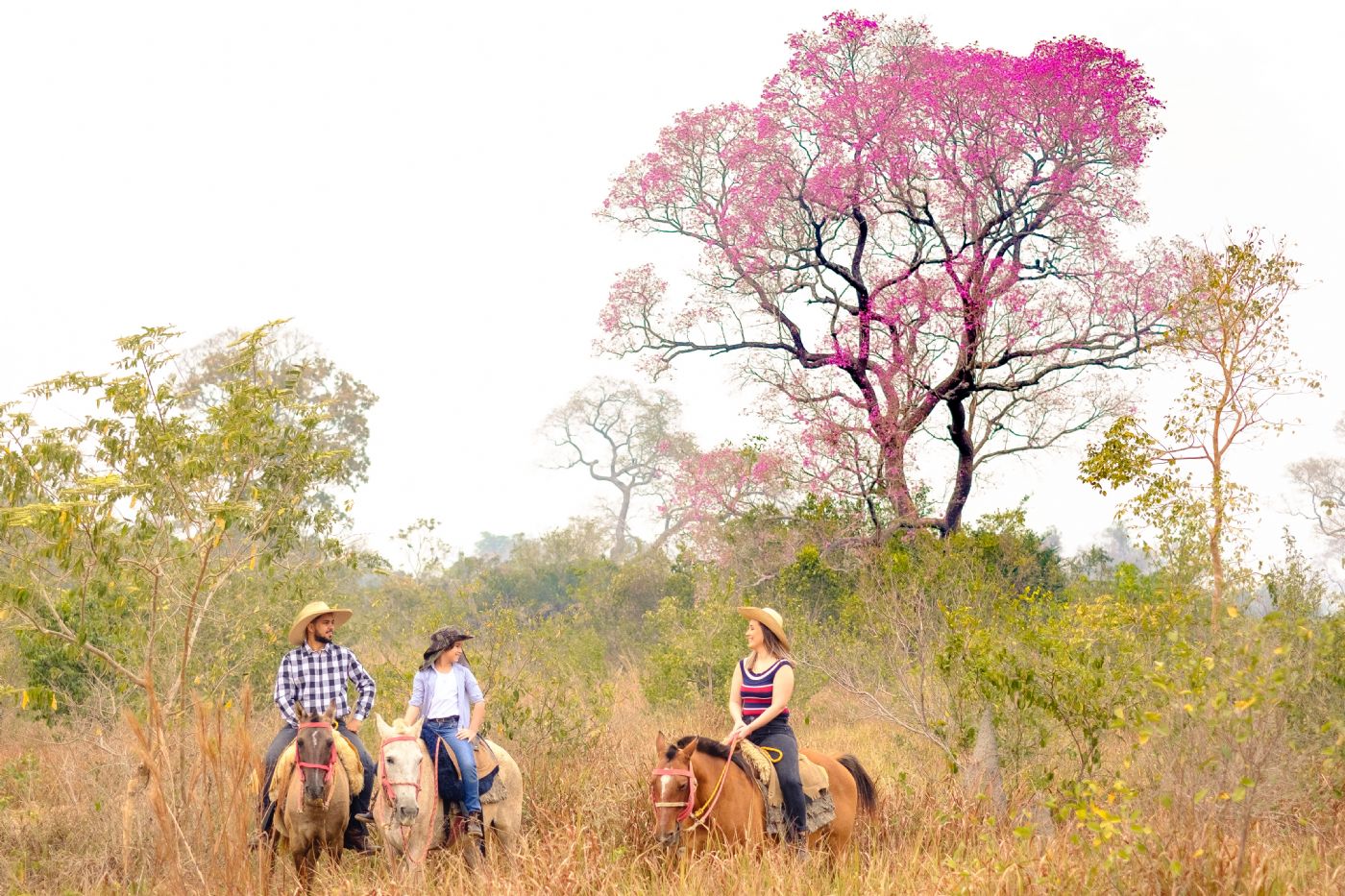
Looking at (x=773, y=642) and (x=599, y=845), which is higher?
(x=773, y=642)

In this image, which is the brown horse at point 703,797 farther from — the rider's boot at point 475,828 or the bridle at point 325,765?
the bridle at point 325,765

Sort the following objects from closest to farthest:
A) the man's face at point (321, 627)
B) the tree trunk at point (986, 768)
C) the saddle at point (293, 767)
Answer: the saddle at point (293, 767)
the man's face at point (321, 627)
the tree trunk at point (986, 768)

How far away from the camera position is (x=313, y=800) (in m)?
7.81

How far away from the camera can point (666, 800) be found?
7.45 metres

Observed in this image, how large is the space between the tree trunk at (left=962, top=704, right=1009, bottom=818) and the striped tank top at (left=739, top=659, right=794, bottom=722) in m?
2.29

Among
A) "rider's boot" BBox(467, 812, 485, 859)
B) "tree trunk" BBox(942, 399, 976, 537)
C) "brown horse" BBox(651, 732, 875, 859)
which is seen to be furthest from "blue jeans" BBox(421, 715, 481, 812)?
"tree trunk" BBox(942, 399, 976, 537)

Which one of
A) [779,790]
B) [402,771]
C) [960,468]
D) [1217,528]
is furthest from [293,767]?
[960,468]

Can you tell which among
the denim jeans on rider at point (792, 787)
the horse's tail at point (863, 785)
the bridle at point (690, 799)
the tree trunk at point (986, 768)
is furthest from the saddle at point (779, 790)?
the tree trunk at point (986, 768)

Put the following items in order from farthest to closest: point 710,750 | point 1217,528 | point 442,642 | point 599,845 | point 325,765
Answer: point 1217,528 < point 442,642 < point 599,845 < point 325,765 < point 710,750

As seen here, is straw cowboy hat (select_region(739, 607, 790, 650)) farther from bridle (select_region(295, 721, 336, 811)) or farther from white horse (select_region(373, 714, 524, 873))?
bridle (select_region(295, 721, 336, 811))

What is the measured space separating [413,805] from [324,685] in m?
1.83

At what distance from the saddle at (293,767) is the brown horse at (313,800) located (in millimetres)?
35

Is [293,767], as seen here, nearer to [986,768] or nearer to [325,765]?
[325,765]

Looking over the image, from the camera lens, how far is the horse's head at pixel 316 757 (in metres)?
7.79
